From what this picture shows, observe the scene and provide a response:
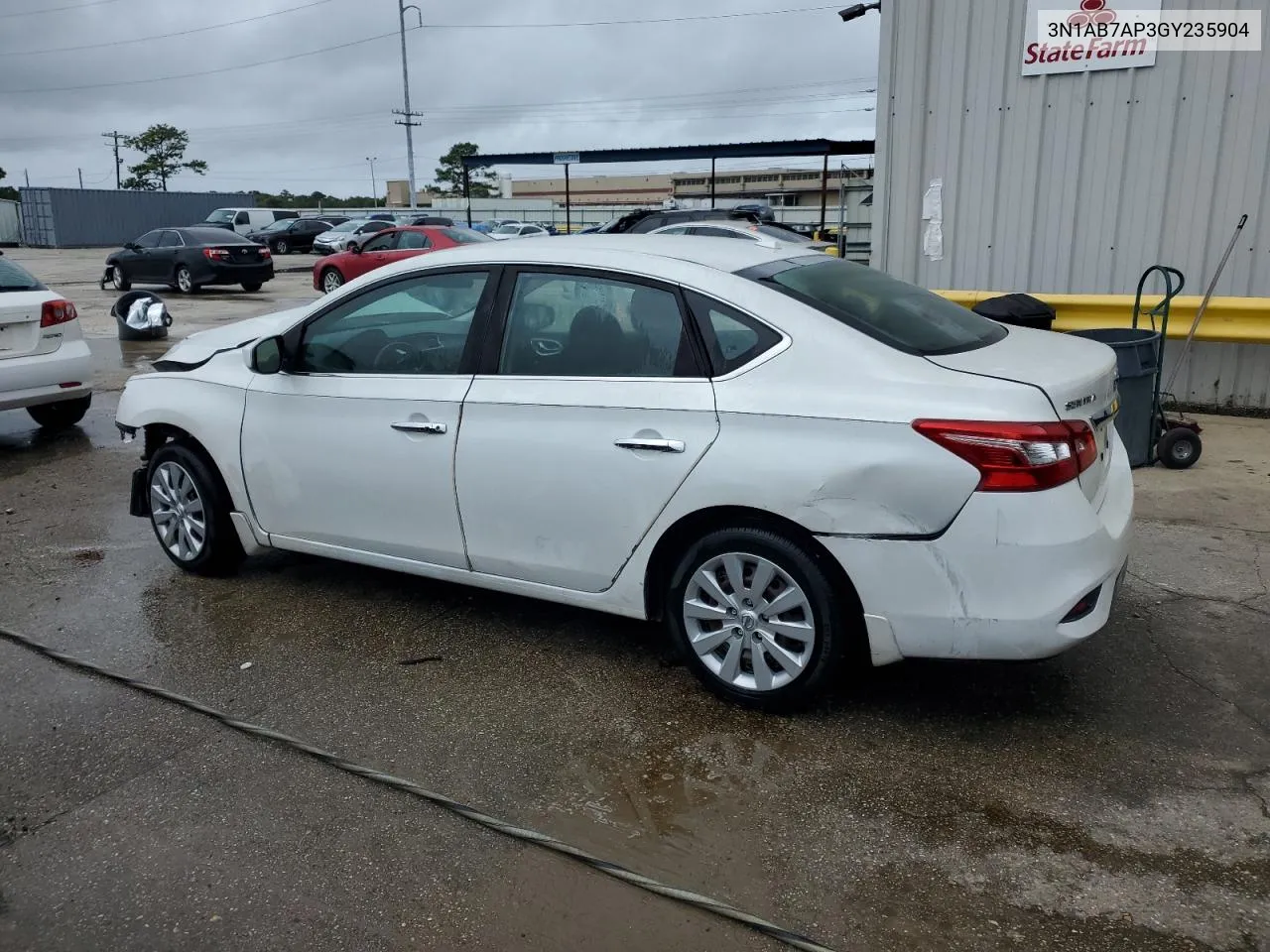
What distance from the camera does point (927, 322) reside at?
13.1ft

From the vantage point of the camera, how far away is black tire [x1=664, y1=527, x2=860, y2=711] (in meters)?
3.56

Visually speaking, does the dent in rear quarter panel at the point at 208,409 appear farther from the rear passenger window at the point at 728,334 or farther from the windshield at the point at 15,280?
the windshield at the point at 15,280

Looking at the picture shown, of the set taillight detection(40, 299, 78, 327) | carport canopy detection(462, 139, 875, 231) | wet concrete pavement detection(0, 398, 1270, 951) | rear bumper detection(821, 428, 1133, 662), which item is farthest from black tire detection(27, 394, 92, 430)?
carport canopy detection(462, 139, 875, 231)

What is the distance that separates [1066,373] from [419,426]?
2.44 metres

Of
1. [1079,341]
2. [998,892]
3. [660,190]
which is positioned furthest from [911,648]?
[660,190]

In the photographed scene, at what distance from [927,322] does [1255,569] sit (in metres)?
2.51

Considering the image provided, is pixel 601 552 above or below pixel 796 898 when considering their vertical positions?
Answer: above

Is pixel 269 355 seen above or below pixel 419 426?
above

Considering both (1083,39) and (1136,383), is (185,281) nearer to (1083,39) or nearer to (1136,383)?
(1083,39)

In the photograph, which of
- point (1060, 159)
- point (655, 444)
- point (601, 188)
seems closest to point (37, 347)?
point (655, 444)

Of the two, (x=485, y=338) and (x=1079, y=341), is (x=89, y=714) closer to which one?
(x=485, y=338)

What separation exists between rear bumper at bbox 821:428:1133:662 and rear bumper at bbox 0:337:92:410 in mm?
6850

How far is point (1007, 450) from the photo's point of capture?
327cm

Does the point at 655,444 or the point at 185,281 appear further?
the point at 185,281
